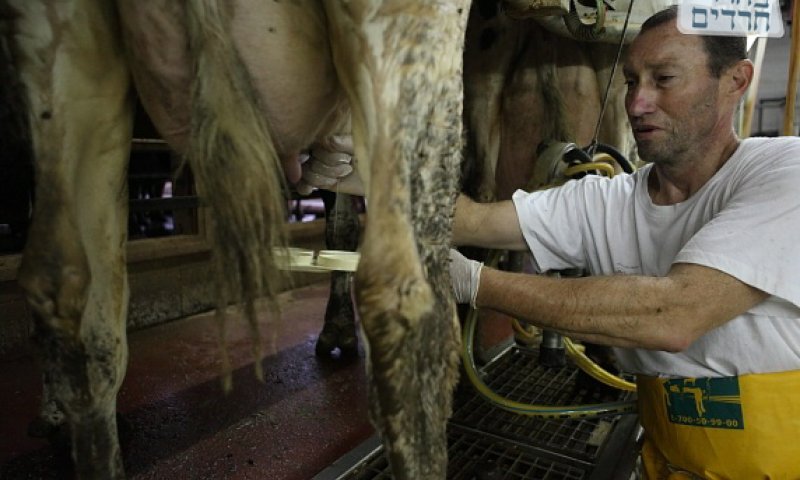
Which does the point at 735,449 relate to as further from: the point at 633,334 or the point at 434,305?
the point at 434,305

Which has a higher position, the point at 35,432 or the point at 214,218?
the point at 214,218

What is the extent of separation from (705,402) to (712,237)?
0.46 metres

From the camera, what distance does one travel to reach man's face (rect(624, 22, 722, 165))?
1560mm

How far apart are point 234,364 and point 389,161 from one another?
6.97ft

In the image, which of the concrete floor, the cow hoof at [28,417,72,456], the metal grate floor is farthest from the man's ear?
the cow hoof at [28,417,72,456]

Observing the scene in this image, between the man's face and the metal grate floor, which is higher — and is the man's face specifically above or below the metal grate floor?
above

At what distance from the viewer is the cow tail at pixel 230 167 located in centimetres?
115

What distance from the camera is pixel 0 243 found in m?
3.48

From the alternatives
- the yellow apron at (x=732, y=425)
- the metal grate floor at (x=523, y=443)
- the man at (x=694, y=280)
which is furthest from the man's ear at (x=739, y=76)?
the metal grate floor at (x=523, y=443)

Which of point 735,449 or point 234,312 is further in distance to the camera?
point 234,312

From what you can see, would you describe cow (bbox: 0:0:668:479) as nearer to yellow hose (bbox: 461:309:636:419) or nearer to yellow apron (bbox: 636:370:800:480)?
yellow apron (bbox: 636:370:800:480)

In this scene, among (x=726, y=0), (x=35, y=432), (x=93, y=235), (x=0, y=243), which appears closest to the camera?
(x=93, y=235)

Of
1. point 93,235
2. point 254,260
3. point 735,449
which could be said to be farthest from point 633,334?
point 93,235

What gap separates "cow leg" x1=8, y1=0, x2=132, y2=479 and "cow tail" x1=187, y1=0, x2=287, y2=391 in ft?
0.79
